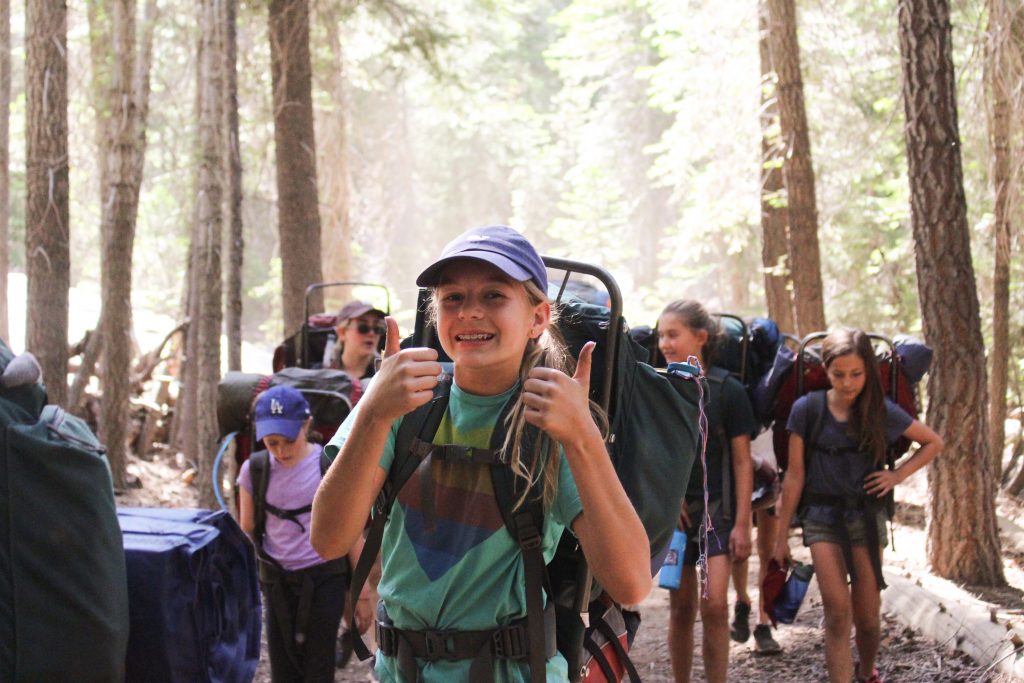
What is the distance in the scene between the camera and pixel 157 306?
3400cm

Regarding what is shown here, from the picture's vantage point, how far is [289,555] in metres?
5.79

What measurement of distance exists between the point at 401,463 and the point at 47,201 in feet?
21.8

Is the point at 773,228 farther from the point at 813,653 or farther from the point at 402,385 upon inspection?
the point at 402,385

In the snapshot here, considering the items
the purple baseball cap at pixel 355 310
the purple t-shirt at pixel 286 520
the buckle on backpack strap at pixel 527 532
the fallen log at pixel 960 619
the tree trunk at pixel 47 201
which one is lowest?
the fallen log at pixel 960 619

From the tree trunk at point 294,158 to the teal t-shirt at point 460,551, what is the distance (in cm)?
911

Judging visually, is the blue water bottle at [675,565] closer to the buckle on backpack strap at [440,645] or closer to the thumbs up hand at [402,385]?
the buckle on backpack strap at [440,645]

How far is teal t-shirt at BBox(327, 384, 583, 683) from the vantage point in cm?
271

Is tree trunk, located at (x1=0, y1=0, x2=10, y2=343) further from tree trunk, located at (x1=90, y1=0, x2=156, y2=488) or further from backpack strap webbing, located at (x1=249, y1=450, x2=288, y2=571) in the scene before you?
tree trunk, located at (x1=90, y1=0, x2=156, y2=488)

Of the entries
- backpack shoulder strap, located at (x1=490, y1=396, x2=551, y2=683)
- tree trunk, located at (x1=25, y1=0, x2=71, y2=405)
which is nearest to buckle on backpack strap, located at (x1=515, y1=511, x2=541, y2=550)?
backpack shoulder strap, located at (x1=490, y1=396, x2=551, y2=683)

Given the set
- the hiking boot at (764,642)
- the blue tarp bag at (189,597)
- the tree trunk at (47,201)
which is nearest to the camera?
the blue tarp bag at (189,597)

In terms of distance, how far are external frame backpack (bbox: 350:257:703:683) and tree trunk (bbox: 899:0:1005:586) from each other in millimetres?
4788

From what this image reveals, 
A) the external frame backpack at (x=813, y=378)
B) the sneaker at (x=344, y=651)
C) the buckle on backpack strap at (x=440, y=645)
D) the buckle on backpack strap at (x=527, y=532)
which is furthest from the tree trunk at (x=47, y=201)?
the buckle on backpack strap at (x=527, y=532)

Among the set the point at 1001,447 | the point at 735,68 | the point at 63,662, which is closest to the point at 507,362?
the point at 63,662

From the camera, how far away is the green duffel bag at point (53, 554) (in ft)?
13.5
